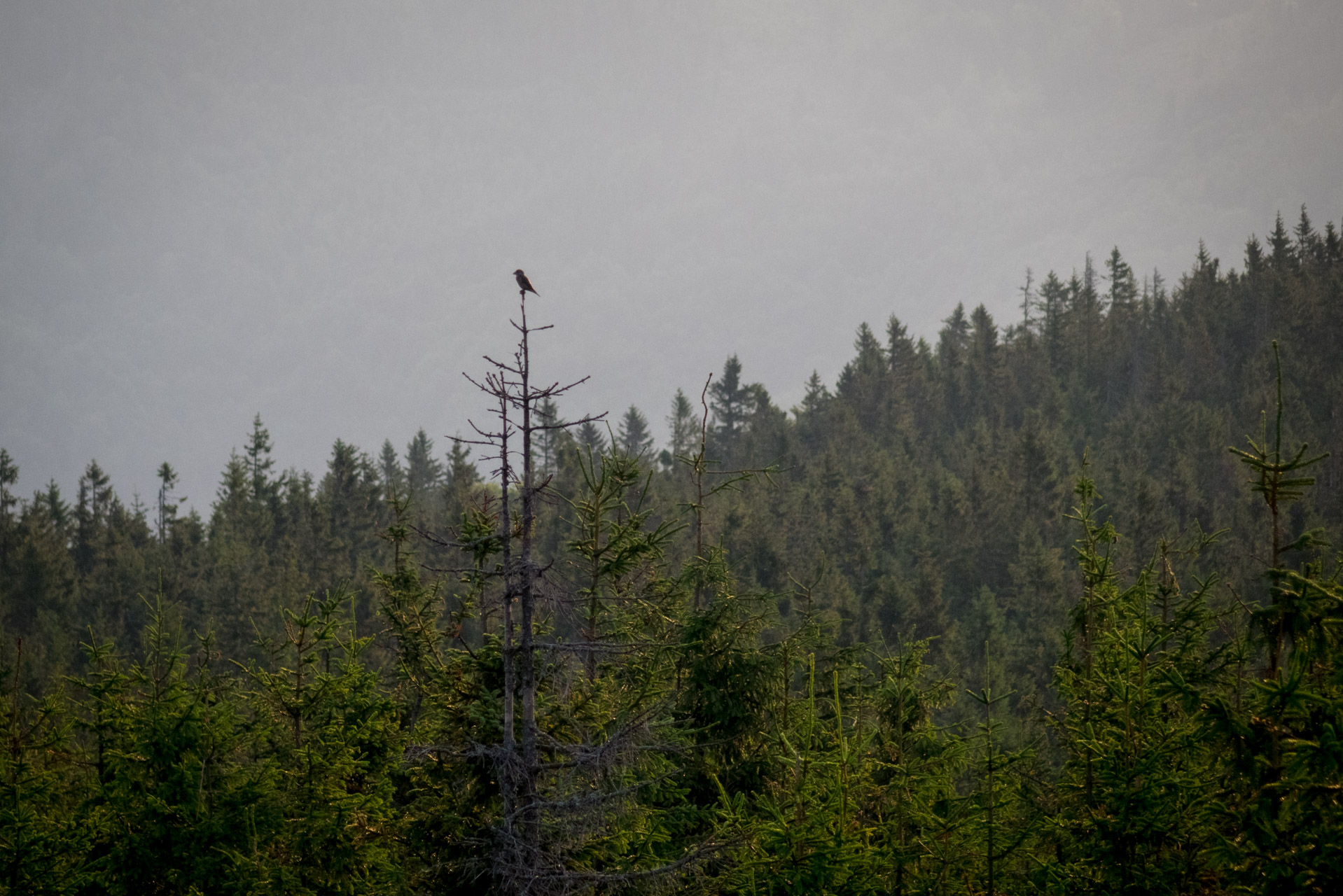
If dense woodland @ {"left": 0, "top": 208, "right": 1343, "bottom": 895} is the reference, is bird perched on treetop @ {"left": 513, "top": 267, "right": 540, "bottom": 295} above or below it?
above

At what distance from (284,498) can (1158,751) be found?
77703 mm

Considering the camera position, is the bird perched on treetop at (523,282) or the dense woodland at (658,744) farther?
the bird perched on treetop at (523,282)

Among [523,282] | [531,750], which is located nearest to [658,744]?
[531,750]

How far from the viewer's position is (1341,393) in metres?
64.6

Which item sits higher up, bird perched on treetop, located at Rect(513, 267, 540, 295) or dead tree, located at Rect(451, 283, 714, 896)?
bird perched on treetop, located at Rect(513, 267, 540, 295)

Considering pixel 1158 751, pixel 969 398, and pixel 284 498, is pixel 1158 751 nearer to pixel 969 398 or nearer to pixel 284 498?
pixel 284 498

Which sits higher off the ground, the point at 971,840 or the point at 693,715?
the point at 693,715

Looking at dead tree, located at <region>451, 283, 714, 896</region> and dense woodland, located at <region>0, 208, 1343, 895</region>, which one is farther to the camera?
dead tree, located at <region>451, 283, 714, 896</region>

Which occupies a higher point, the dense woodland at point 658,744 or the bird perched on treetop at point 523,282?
the bird perched on treetop at point 523,282

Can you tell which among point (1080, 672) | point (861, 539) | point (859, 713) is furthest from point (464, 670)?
point (861, 539)

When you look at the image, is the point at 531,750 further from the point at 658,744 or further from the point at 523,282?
the point at 523,282

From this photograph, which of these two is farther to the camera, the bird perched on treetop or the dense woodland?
the bird perched on treetop

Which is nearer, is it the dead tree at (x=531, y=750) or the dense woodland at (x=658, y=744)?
the dense woodland at (x=658, y=744)

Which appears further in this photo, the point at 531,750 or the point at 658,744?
the point at 531,750
